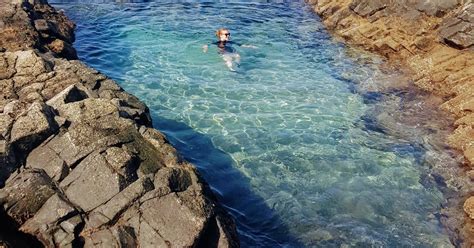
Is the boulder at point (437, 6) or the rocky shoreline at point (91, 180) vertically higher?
the boulder at point (437, 6)

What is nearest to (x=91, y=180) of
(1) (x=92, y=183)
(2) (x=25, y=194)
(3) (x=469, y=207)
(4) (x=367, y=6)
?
(1) (x=92, y=183)

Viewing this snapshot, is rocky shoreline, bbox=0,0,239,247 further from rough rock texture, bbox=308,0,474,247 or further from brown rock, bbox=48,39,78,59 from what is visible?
rough rock texture, bbox=308,0,474,247

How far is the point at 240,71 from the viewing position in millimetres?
22797

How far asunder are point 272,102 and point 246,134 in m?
3.33

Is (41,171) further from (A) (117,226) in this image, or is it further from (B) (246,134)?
(B) (246,134)

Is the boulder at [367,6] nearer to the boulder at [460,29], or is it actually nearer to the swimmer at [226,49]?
the boulder at [460,29]

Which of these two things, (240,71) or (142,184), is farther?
(240,71)

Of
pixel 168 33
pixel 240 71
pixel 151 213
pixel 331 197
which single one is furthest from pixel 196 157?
pixel 168 33

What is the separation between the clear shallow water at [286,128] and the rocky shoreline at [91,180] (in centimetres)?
304

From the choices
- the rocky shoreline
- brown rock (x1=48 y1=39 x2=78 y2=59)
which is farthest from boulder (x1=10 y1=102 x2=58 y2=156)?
brown rock (x1=48 y1=39 x2=78 y2=59)

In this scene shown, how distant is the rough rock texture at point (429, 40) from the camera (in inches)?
728

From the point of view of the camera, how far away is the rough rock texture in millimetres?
18484

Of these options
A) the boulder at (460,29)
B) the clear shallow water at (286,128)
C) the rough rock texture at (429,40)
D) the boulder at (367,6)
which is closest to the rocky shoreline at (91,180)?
the clear shallow water at (286,128)

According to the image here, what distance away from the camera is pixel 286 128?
17641 millimetres
